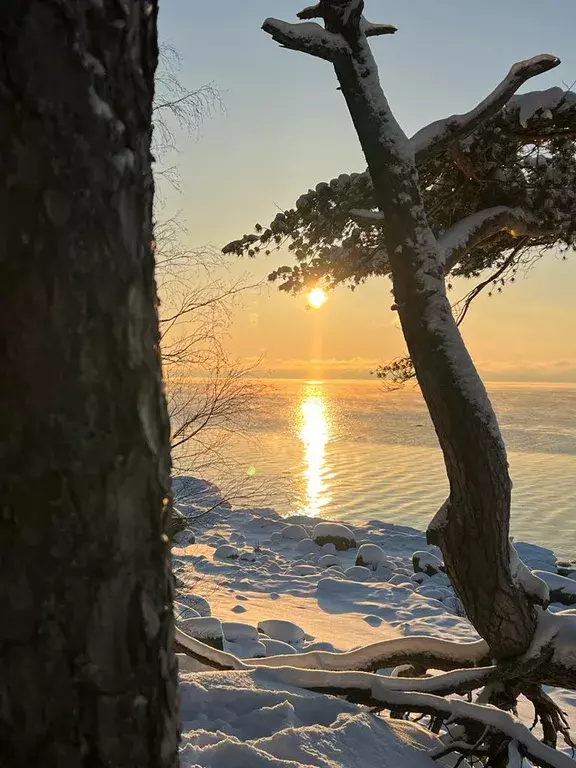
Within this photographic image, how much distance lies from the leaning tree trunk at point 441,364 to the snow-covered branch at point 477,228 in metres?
0.29

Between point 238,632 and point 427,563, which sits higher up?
point 238,632

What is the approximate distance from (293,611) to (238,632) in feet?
10.3

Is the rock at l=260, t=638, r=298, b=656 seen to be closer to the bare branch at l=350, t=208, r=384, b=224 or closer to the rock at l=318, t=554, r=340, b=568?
the rock at l=318, t=554, r=340, b=568

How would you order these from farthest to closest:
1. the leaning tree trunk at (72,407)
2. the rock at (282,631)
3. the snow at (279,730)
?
the rock at (282,631) → the snow at (279,730) → the leaning tree trunk at (72,407)

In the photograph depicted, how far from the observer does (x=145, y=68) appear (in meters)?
0.95

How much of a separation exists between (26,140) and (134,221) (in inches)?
7.4

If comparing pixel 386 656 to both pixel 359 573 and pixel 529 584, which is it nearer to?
pixel 529 584

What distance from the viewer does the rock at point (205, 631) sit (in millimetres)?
6566

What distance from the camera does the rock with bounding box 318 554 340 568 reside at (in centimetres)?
1410

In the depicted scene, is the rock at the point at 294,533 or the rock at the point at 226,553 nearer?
the rock at the point at 226,553

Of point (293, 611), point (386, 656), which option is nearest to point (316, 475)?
point (293, 611)

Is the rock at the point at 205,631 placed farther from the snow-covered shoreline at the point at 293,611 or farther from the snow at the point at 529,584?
the snow at the point at 529,584

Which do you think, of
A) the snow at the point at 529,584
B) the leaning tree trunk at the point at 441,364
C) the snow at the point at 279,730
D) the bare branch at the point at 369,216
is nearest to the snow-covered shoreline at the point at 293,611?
the snow at the point at 279,730

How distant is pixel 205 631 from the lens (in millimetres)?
6684
